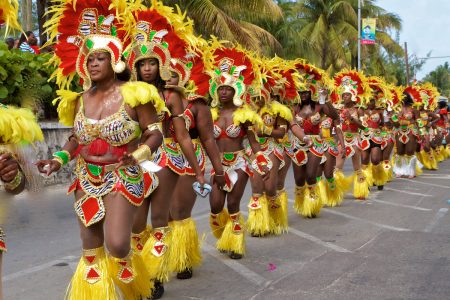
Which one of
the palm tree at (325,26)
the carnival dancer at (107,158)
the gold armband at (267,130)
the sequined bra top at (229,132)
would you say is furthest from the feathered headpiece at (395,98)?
the palm tree at (325,26)

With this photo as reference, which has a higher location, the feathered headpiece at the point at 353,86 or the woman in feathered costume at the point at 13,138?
the feathered headpiece at the point at 353,86

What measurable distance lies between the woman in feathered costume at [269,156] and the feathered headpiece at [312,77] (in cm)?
89

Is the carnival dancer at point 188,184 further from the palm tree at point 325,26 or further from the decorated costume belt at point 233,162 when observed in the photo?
the palm tree at point 325,26

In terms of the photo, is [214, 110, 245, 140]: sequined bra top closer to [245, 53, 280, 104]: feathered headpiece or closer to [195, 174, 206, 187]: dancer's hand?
[245, 53, 280, 104]: feathered headpiece

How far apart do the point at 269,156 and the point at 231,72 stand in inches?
55.9

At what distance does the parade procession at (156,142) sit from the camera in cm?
383

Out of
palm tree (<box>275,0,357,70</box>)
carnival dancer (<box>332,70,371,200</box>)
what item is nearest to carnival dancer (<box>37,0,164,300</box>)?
carnival dancer (<box>332,70,371,200</box>)

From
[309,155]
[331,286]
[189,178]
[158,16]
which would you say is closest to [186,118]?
[189,178]

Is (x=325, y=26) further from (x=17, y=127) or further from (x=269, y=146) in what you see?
(x=17, y=127)

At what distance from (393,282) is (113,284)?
8.39ft

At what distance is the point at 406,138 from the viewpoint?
45.7 ft

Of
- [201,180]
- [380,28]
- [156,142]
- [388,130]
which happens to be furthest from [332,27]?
[156,142]

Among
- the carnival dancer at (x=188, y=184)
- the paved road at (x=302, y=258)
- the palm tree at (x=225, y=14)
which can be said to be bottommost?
the paved road at (x=302, y=258)

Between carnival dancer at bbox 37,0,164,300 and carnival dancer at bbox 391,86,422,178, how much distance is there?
34.1 ft
